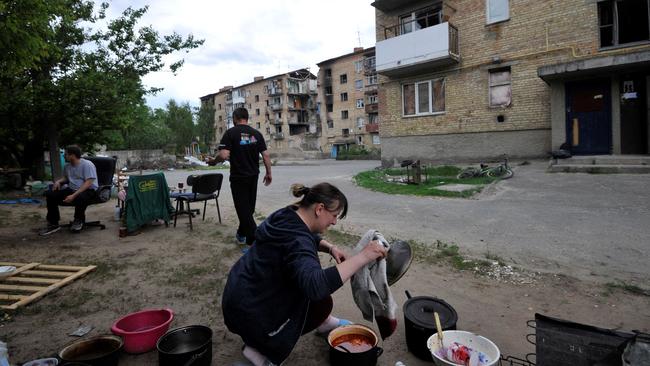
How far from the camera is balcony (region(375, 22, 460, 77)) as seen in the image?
1569cm

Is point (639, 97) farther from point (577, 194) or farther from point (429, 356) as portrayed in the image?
point (429, 356)

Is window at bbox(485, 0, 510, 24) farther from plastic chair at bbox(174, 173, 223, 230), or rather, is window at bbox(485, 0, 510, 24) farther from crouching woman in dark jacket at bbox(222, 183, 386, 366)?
crouching woman in dark jacket at bbox(222, 183, 386, 366)

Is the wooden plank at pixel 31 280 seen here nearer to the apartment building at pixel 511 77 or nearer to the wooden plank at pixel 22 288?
the wooden plank at pixel 22 288

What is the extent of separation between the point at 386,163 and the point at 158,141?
162 ft

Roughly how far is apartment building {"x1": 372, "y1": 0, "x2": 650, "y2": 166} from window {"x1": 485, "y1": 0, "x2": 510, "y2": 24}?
4cm

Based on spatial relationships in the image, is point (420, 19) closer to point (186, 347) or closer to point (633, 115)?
point (633, 115)

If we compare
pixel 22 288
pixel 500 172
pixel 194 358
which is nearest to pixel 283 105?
pixel 500 172

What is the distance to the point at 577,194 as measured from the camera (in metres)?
Result: 8.22

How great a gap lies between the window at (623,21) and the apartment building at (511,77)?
0.03 meters

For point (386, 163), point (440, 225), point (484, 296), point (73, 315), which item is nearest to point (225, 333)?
point (73, 315)

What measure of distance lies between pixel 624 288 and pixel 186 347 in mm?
3933

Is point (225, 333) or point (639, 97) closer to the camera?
point (225, 333)

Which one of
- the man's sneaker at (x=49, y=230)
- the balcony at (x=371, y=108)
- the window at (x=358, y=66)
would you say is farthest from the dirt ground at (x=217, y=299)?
the window at (x=358, y=66)

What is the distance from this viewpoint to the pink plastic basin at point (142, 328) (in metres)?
2.73
